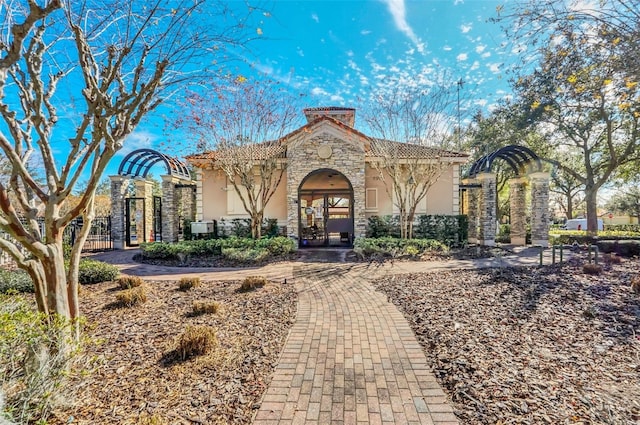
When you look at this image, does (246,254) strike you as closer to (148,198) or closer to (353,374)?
(353,374)

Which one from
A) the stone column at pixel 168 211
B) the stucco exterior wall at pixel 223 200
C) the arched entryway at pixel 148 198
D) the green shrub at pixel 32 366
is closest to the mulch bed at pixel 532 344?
the green shrub at pixel 32 366

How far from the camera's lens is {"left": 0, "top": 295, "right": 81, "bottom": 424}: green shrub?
2.12 metres

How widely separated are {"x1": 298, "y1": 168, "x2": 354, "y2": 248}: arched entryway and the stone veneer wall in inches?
9.6

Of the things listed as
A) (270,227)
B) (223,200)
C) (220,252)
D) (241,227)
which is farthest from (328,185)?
(220,252)

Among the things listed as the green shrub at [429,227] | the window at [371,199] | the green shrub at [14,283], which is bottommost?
the green shrub at [14,283]

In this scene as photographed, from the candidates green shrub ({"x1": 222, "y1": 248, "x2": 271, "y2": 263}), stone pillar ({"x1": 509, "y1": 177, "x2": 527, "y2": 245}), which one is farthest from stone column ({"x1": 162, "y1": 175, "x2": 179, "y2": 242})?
stone pillar ({"x1": 509, "y1": 177, "x2": 527, "y2": 245})

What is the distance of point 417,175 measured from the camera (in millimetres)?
12438

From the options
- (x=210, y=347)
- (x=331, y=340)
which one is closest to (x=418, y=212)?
(x=331, y=340)

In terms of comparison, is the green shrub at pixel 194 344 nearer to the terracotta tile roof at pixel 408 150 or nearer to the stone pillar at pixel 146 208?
the terracotta tile roof at pixel 408 150

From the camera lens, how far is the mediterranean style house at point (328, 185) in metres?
12.7

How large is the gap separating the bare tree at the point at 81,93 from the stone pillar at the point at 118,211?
34.1 ft

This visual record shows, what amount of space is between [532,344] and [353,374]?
7.92 ft

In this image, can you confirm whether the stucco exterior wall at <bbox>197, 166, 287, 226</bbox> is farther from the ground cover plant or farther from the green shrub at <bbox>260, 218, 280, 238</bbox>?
the ground cover plant

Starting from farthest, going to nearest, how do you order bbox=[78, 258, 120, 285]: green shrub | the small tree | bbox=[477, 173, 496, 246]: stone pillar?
the small tree
bbox=[477, 173, 496, 246]: stone pillar
bbox=[78, 258, 120, 285]: green shrub
